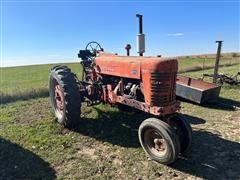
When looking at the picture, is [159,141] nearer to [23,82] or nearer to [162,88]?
[162,88]

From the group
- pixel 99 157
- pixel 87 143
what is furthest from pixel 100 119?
pixel 99 157

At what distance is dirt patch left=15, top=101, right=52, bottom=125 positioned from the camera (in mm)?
6696

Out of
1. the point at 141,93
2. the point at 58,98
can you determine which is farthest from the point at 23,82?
the point at 141,93

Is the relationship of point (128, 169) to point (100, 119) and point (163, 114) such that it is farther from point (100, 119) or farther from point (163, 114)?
point (100, 119)

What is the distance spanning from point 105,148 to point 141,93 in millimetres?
1240

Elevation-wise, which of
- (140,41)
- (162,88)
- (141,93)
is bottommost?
(141,93)

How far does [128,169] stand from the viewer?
405 cm

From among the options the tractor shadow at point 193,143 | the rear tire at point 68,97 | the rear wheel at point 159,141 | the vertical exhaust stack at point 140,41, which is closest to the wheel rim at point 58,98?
the rear tire at point 68,97

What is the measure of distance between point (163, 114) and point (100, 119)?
2460 millimetres

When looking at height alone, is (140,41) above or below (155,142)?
above

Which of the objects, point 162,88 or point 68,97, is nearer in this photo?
point 162,88

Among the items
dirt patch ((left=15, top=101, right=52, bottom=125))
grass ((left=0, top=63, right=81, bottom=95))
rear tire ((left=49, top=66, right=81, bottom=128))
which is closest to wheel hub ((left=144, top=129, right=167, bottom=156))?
rear tire ((left=49, top=66, right=81, bottom=128))

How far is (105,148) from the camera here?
16.0 ft

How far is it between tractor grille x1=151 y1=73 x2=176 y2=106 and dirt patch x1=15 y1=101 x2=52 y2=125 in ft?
11.7
